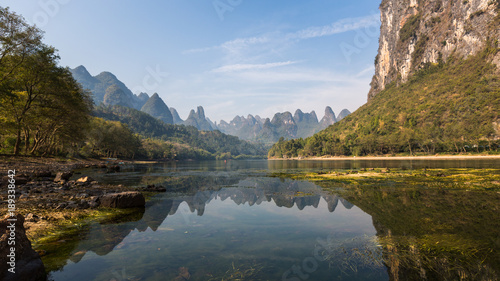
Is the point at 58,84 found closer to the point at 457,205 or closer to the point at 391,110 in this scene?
the point at 457,205

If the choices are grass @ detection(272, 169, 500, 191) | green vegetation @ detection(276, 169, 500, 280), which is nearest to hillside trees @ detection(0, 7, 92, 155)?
green vegetation @ detection(276, 169, 500, 280)

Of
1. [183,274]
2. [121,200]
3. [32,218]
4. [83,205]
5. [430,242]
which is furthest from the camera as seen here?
[121,200]

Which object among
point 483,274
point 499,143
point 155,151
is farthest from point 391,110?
point 483,274

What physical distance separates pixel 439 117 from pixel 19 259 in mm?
177494

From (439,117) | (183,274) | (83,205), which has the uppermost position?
(439,117)

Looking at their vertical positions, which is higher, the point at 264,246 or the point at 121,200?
the point at 121,200

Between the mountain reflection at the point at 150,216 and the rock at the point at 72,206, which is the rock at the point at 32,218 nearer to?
the mountain reflection at the point at 150,216

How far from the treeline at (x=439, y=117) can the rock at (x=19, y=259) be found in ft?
432

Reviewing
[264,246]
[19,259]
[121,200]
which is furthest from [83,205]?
[264,246]

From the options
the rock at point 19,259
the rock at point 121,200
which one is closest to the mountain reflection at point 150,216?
the rock at point 121,200

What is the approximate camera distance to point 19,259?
5652mm

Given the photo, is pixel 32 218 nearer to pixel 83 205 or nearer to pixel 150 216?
pixel 83 205

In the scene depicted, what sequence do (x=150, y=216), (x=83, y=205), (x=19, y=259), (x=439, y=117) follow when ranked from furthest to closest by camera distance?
(x=439, y=117) → (x=83, y=205) → (x=150, y=216) → (x=19, y=259)

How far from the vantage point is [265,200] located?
18797mm
